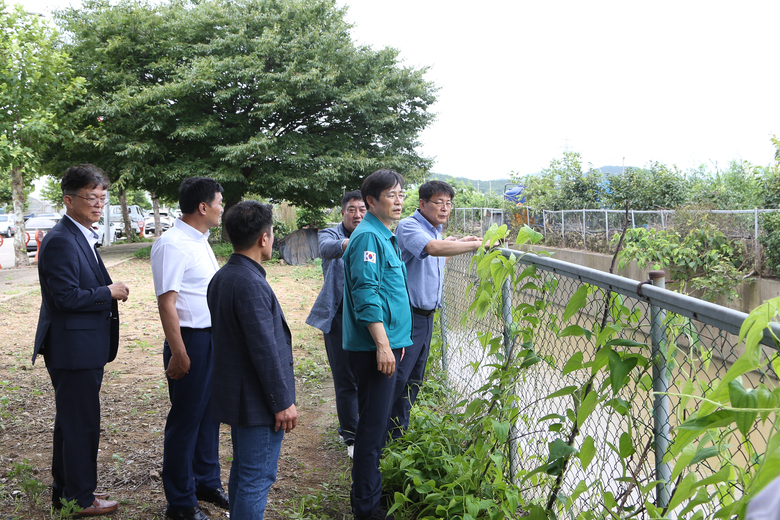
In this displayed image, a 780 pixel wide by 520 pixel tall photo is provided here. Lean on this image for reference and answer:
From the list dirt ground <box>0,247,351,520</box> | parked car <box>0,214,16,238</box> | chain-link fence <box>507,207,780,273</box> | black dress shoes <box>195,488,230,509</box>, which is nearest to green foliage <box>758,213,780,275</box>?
chain-link fence <box>507,207,780,273</box>

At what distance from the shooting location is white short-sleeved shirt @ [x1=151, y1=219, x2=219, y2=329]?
2.78 meters

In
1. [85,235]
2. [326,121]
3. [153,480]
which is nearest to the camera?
[85,235]

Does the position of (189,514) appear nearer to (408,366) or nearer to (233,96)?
(408,366)

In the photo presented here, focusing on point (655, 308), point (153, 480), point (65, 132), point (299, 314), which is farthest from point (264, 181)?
point (655, 308)

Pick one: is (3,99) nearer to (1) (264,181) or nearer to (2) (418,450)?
(1) (264,181)

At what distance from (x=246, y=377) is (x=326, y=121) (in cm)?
1826

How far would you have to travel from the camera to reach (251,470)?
235 cm

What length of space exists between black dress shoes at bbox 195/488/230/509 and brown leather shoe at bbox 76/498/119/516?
0.42 m

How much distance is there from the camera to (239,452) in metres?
2.38

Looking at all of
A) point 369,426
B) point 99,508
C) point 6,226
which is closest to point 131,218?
point 6,226

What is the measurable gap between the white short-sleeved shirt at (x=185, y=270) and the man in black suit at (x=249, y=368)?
1.46 ft

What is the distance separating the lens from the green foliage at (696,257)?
900 cm

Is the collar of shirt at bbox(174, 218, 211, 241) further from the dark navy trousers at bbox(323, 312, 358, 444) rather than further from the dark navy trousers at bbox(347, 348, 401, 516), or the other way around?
the dark navy trousers at bbox(323, 312, 358, 444)

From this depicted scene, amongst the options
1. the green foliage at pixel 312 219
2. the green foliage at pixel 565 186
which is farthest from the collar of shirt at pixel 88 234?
the green foliage at pixel 312 219
